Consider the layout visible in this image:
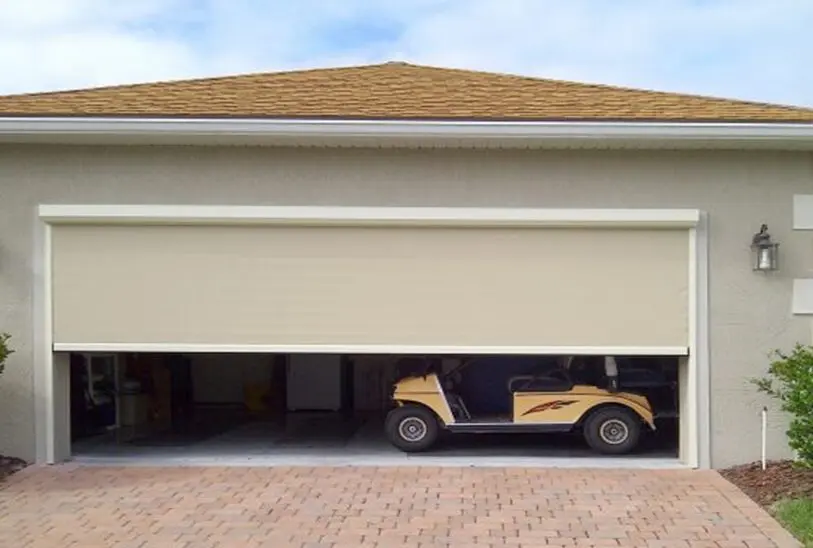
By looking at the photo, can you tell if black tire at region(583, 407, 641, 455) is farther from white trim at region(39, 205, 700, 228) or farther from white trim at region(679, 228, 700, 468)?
white trim at region(39, 205, 700, 228)

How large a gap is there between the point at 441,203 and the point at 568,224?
127 cm

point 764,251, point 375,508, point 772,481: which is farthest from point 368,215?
point 772,481

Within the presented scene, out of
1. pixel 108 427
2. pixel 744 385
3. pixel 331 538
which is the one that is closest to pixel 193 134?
pixel 331 538

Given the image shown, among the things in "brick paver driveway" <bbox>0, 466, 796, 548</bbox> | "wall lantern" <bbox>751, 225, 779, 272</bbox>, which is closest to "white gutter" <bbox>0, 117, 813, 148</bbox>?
"wall lantern" <bbox>751, 225, 779, 272</bbox>

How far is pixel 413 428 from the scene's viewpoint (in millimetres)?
9227

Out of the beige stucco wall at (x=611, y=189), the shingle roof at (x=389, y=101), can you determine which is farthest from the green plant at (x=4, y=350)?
the shingle roof at (x=389, y=101)

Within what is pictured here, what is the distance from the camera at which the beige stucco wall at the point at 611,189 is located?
327 inches

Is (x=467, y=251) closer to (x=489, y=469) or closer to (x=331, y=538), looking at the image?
(x=489, y=469)

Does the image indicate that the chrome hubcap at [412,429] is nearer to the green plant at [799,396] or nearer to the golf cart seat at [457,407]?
the golf cart seat at [457,407]

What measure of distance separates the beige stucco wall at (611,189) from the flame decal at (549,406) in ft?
4.98

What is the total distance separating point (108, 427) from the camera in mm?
11094

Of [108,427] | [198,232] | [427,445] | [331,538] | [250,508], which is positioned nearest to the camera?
[331,538]

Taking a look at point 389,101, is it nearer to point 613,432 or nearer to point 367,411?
point 613,432

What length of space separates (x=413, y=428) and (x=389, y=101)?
347 cm
